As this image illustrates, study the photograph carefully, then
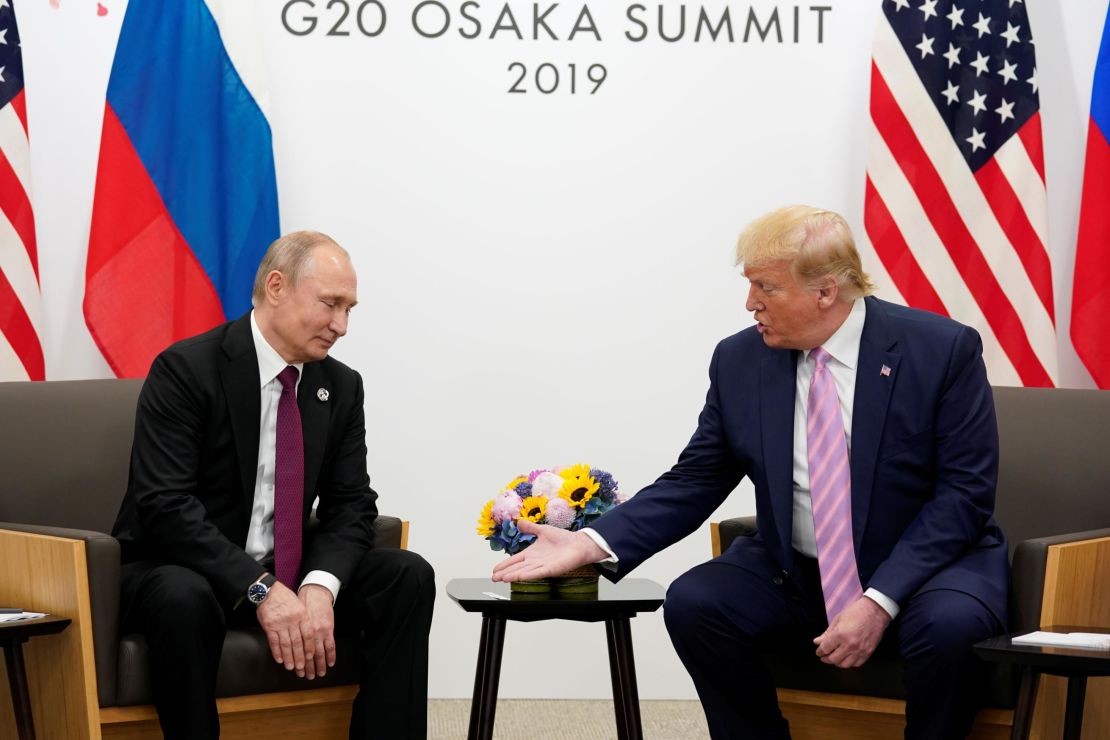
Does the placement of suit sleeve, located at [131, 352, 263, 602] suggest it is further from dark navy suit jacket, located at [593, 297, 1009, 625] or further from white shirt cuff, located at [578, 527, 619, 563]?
dark navy suit jacket, located at [593, 297, 1009, 625]

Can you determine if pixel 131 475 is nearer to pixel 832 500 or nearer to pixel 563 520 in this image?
pixel 563 520

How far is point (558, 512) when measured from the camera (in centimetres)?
309

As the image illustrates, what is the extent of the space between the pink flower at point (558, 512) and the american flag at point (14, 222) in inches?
75.6

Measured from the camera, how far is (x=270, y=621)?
2.88 meters

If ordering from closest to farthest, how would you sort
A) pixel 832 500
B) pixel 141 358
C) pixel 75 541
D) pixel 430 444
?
pixel 75 541, pixel 832 500, pixel 141 358, pixel 430 444

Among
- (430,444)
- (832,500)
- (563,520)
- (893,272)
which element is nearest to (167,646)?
(563,520)

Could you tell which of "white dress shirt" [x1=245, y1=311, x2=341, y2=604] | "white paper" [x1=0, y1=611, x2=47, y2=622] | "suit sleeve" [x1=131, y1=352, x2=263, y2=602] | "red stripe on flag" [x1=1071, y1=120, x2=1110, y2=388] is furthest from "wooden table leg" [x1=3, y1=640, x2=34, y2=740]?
"red stripe on flag" [x1=1071, y1=120, x2=1110, y2=388]

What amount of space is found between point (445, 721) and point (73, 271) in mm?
1839

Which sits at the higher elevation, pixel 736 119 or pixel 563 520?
pixel 736 119

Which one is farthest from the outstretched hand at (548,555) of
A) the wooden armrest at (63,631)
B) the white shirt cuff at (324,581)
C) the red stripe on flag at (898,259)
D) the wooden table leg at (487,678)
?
the red stripe on flag at (898,259)

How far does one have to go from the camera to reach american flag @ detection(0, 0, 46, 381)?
409cm

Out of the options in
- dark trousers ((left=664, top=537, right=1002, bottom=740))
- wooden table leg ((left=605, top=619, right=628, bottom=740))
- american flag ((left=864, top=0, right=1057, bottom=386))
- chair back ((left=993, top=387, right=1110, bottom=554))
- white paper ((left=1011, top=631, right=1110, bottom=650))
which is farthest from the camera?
american flag ((left=864, top=0, right=1057, bottom=386))

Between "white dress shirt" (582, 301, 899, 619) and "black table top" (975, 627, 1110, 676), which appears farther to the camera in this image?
"white dress shirt" (582, 301, 899, 619)

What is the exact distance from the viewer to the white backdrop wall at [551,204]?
4.40 m
